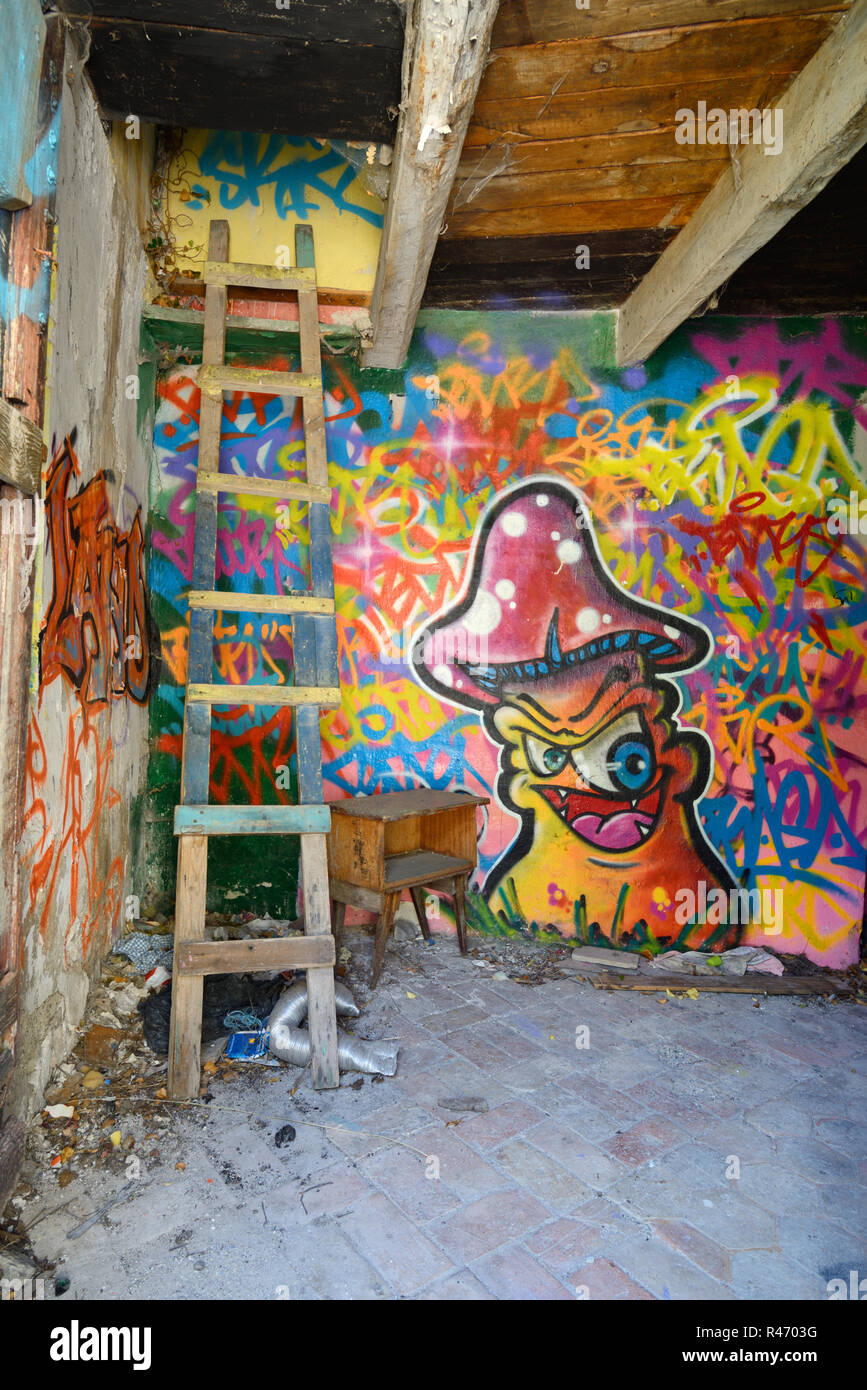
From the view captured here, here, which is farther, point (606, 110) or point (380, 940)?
point (380, 940)

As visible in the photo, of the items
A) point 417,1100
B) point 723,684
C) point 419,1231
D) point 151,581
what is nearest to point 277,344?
point 151,581

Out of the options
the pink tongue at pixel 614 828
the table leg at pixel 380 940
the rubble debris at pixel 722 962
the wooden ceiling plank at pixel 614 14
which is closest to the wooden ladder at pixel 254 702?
the table leg at pixel 380 940

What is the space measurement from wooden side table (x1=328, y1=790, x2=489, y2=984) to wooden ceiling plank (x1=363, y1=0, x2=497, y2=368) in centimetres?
247

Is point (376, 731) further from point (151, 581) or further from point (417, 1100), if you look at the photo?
point (417, 1100)

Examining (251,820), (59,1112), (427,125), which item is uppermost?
(427,125)

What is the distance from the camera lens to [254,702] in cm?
317

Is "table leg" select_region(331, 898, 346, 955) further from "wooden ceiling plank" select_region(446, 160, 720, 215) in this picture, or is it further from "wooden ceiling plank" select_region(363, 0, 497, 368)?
"wooden ceiling plank" select_region(446, 160, 720, 215)

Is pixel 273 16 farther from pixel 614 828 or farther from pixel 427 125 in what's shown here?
→ pixel 614 828

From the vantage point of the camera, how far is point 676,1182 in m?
2.61

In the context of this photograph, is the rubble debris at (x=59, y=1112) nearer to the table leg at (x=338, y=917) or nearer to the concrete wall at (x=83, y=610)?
the concrete wall at (x=83, y=610)

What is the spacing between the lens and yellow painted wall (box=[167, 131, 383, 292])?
4129 millimetres

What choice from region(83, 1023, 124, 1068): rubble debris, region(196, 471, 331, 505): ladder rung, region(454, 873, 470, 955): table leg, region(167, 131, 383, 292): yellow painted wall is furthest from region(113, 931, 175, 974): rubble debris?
region(167, 131, 383, 292): yellow painted wall

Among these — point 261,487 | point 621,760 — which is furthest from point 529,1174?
point 261,487

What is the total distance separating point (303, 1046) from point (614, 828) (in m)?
2.24
